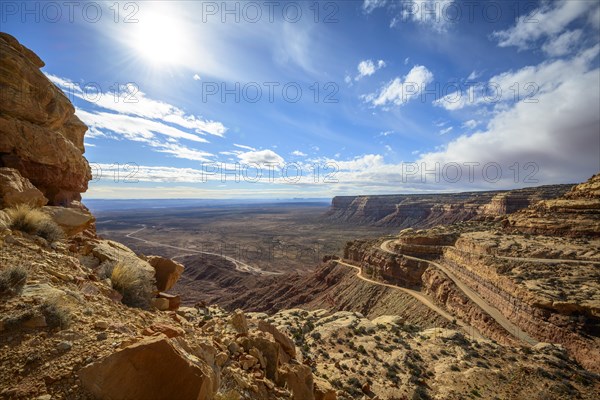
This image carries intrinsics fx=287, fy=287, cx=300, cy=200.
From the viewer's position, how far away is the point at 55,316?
5.76m

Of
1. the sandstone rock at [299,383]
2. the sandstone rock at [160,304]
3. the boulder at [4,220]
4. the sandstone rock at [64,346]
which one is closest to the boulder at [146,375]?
the sandstone rock at [64,346]

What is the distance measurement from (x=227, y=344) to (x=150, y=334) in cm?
331

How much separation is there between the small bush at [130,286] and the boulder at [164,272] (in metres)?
2.82

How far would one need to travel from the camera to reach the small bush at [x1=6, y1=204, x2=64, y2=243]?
930 cm

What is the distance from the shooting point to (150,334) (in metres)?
6.29

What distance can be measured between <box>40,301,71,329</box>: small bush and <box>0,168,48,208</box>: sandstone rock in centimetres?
770

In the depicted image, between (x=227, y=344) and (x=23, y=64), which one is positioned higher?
(x=23, y=64)

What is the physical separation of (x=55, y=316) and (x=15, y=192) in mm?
8571

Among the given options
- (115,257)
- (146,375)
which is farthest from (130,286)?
(146,375)

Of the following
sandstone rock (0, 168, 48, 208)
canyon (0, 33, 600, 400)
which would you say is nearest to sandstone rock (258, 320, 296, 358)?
canyon (0, 33, 600, 400)

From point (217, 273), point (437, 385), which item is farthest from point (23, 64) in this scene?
point (217, 273)

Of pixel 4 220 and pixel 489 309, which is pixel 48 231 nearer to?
pixel 4 220

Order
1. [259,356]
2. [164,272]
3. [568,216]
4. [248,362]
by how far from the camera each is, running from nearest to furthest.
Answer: [248,362] < [259,356] < [164,272] < [568,216]

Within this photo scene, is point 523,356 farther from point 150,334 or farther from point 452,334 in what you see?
point 150,334
